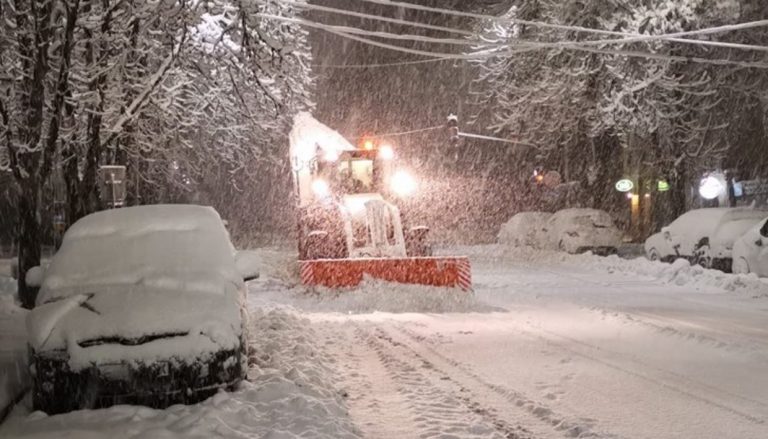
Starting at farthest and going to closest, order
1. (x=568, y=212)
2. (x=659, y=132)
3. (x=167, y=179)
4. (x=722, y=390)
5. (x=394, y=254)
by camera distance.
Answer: (x=568, y=212) → (x=659, y=132) → (x=167, y=179) → (x=394, y=254) → (x=722, y=390)

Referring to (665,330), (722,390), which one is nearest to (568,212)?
(665,330)

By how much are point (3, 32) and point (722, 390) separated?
37.9 ft

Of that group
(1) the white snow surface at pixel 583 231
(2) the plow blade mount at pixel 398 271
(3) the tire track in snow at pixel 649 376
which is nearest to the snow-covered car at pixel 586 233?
(1) the white snow surface at pixel 583 231

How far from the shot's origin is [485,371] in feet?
28.9

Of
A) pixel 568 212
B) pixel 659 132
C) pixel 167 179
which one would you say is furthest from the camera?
pixel 568 212

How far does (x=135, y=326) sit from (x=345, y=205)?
37.8ft

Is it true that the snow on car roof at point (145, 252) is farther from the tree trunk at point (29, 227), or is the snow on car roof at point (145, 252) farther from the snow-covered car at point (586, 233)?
the snow-covered car at point (586, 233)

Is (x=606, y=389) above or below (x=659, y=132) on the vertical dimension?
below

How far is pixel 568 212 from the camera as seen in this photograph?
29.0 metres

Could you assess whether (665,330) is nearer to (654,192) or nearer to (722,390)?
(722,390)

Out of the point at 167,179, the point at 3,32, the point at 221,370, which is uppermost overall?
the point at 3,32

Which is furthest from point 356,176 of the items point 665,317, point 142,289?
point 142,289

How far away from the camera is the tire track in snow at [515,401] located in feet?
21.1

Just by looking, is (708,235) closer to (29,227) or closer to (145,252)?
(29,227)
